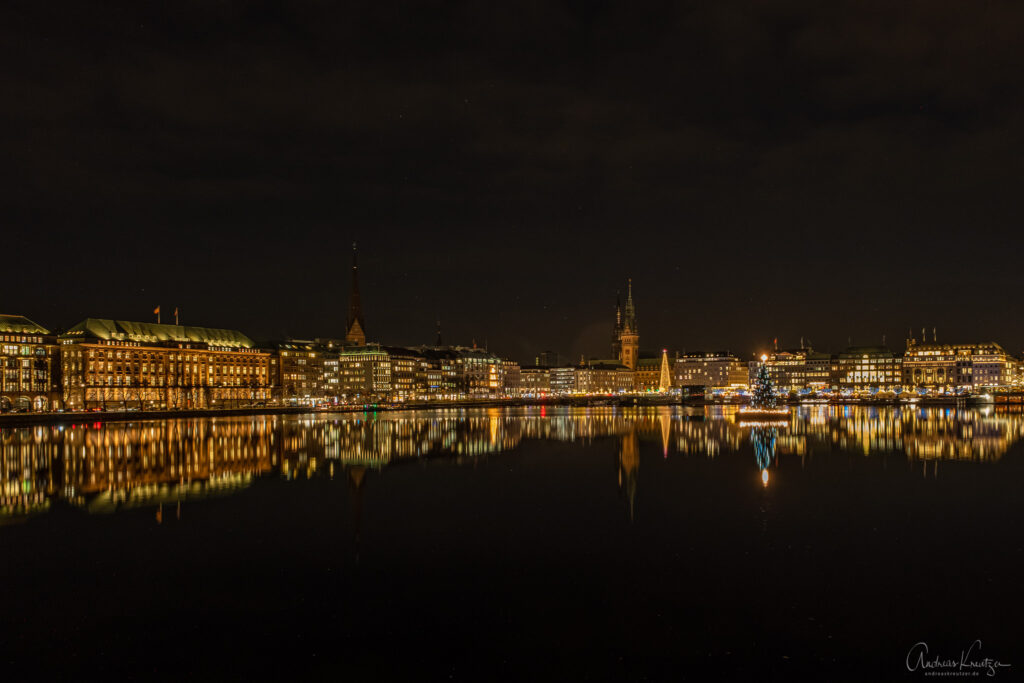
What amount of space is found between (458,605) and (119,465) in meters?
29.1

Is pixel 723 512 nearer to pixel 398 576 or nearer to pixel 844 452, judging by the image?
pixel 398 576

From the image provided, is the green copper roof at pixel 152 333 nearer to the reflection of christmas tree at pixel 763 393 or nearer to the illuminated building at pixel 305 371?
the illuminated building at pixel 305 371

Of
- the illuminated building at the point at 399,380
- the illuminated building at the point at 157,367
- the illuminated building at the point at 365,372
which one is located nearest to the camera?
the illuminated building at the point at 157,367

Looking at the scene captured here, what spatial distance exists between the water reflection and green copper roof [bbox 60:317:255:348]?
76122 mm

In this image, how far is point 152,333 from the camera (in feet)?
486

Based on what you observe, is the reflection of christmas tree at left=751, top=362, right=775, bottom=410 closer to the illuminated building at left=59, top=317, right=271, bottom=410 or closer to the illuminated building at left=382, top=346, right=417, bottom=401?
the illuminated building at left=59, top=317, right=271, bottom=410

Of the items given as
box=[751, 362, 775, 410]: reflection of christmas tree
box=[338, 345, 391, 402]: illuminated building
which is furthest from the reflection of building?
box=[338, 345, 391, 402]: illuminated building

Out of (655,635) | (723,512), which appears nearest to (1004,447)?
(723,512)

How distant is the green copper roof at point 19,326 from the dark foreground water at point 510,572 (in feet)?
344

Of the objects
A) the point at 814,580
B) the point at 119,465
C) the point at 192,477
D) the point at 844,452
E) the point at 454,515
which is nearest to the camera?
the point at 814,580

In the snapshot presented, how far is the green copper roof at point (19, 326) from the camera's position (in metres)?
123

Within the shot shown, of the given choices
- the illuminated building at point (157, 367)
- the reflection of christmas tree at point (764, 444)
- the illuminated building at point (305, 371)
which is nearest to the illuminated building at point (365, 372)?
the illuminated building at point (305, 371)

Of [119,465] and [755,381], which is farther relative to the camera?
[755,381]

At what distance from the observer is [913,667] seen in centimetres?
1189
